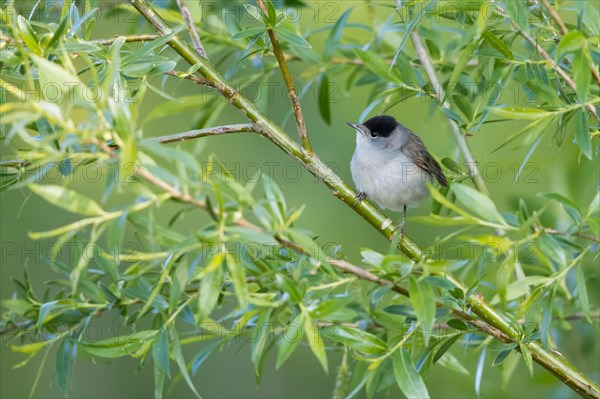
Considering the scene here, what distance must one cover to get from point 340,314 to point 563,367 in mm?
745

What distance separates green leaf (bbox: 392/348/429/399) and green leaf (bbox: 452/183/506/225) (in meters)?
0.44

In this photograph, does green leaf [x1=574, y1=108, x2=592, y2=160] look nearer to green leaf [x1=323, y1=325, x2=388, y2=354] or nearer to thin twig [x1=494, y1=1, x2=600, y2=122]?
thin twig [x1=494, y1=1, x2=600, y2=122]

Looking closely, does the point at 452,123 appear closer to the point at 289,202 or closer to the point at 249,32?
the point at 249,32

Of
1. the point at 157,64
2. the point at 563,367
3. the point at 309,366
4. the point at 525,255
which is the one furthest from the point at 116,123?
the point at 309,366

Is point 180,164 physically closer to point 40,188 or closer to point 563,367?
point 40,188

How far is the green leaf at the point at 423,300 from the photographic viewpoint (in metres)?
1.74

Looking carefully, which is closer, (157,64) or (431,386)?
(157,64)

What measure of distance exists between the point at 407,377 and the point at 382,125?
275 centimetres

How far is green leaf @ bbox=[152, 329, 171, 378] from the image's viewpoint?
6.68 ft

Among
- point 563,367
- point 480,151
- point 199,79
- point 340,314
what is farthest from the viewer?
point 480,151

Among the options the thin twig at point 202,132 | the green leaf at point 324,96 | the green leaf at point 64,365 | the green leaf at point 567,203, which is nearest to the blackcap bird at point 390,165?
the green leaf at point 324,96

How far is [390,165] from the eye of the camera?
4.36 metres

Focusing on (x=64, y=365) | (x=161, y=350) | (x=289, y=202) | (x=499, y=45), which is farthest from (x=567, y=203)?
(x=289, y=202)

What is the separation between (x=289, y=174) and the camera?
632 cm
